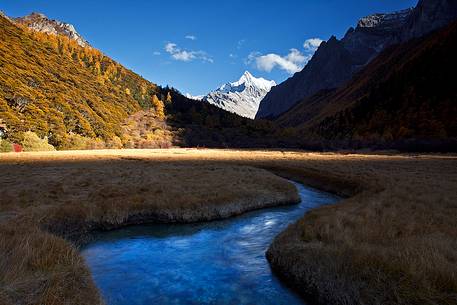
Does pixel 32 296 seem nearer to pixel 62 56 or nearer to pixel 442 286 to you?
pixel 442 286

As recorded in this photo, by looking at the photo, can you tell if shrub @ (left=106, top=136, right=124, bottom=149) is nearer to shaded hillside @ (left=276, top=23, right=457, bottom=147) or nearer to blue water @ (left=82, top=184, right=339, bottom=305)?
shaded hillside @ (left=276, top=23, right=457, bottom=147)

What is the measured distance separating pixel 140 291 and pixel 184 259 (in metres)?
3.20

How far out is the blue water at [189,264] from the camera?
396 inches

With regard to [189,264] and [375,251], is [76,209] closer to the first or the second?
[189,264]

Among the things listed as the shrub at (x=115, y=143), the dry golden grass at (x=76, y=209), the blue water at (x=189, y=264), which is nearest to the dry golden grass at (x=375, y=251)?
the dry golden grass at (x=76, y=209)

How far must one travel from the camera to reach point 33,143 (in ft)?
219

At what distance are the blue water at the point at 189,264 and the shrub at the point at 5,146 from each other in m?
54.7

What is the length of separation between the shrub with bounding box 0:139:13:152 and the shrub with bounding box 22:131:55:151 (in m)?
4.42

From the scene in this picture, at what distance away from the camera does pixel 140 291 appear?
401 inches

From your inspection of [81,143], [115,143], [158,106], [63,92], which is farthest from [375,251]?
[158,106]

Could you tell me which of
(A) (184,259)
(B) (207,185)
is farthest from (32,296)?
(B) (207,185)

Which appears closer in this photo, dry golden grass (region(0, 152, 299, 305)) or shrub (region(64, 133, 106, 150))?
dry golden grass (region(0, 152, 299, 305))

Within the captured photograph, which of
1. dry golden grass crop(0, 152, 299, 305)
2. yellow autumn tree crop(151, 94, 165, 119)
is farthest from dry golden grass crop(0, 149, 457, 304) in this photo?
yellow autumn tree crop(151, 94, 165, 119)

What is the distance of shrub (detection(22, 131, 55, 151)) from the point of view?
215 ft
